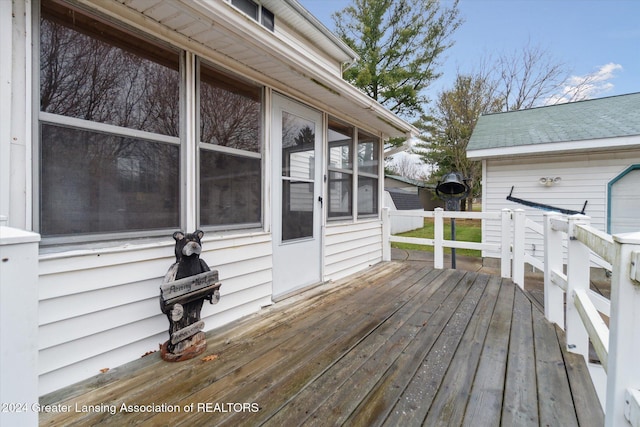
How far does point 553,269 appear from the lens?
2641mm

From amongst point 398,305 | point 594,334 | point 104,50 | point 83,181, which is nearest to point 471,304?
point 398,305

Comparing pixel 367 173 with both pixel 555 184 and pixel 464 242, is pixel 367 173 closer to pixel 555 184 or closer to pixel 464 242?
pixel 464 242

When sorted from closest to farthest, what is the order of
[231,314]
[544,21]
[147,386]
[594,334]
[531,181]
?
[594,334] < [147,386] < [231,314] < [531,181] < [544,21]

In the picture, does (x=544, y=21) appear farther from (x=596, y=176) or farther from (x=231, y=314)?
(x=231, y=314)

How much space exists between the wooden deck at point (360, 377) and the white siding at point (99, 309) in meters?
0.12

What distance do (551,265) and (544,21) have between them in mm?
11965

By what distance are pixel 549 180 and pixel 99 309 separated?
7.35 meters

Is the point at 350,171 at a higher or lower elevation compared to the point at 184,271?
higher

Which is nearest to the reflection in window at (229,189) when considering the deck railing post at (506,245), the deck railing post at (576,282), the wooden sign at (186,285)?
the wooden sign at (186,285)

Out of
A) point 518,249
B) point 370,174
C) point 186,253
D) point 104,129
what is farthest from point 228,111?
point 518,249

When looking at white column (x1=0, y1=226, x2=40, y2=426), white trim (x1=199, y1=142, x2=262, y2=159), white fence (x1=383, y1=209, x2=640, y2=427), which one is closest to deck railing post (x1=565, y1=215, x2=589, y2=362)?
white fence (x1=383, y1=209, x2=640, y2=427)

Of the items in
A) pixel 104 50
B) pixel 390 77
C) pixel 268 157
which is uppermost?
pixel 390 77

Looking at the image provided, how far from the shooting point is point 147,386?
5.31ft

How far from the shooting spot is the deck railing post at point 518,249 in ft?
12.4
